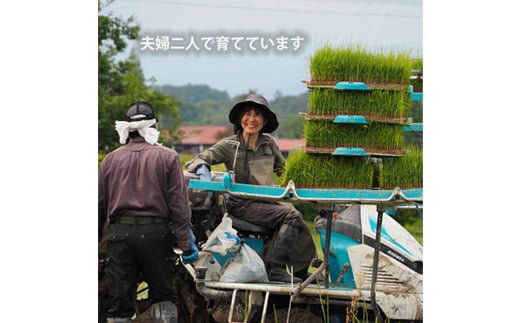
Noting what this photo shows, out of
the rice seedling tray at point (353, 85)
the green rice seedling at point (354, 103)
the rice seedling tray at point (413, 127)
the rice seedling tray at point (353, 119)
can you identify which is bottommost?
the rice seedling tray at point (413, 127)

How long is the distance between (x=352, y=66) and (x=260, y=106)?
74cm

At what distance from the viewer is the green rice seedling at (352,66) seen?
22.0 feet

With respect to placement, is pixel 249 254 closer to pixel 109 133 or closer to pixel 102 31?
pixel 109 133

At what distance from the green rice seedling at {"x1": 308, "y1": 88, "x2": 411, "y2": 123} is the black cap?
1.11 metres

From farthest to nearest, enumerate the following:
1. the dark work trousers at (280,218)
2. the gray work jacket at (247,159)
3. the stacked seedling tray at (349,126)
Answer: the gray work jacket at (247,159), the dark work trousers at (280,218), the stacked seedling tray at (349,126)

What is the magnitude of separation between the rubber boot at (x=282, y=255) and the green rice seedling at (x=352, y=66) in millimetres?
1066

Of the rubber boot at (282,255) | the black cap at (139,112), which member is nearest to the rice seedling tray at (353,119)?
the rubber boot at (282,255)

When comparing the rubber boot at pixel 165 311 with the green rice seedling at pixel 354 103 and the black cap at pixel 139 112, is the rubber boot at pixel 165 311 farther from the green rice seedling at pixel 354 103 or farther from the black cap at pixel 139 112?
the green rice seedling at pixel 354 103

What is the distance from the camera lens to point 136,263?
6629 mm

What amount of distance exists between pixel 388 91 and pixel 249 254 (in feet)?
4.81

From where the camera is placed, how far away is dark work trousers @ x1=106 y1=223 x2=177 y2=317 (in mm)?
6551

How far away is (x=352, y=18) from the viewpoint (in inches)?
269

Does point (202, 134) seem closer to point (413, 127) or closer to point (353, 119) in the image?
point (353, 119)

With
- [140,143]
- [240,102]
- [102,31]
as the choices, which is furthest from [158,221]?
[102,31]
